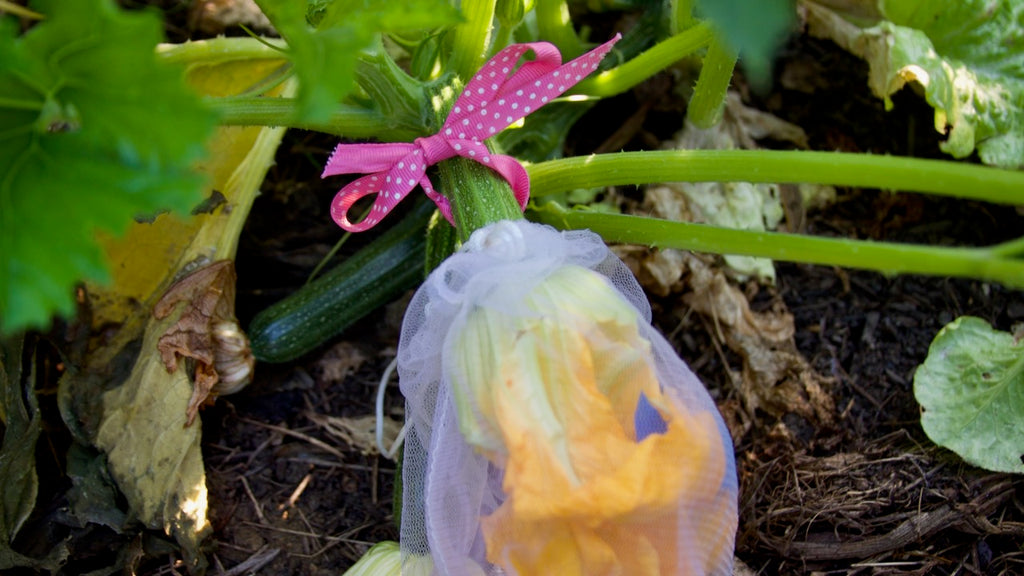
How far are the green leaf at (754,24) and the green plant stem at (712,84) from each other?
2.45 feet

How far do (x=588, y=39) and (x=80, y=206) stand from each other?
1611 mm

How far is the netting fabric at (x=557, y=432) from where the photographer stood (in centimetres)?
114

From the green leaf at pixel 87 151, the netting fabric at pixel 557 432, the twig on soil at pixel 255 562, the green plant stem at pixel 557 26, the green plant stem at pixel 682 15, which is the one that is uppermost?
the green leaf at pixel 87 151

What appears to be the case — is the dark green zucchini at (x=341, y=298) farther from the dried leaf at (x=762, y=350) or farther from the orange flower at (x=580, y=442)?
the orange flower at (x=580, y=442)

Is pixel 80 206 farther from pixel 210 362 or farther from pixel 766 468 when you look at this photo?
pixel 766 468

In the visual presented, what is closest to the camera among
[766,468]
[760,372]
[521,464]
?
[521,464]

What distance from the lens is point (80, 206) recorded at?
1.01 m

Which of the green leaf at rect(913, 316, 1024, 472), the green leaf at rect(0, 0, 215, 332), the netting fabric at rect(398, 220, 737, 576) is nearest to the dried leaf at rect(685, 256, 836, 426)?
the green leaf at rect(913, 316, 1024, 472)

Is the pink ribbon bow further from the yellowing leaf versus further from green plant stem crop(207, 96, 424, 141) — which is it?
the yellowing leaf

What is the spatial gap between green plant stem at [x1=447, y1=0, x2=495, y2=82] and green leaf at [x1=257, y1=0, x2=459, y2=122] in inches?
13.1

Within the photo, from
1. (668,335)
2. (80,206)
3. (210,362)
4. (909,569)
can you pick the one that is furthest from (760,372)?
(80,206)

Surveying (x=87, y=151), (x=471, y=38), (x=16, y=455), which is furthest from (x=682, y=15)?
(x=16, y=455)

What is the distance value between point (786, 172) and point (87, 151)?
951mm

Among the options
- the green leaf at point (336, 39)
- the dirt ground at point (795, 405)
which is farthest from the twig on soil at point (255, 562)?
the green leaf at point (336, 39)
